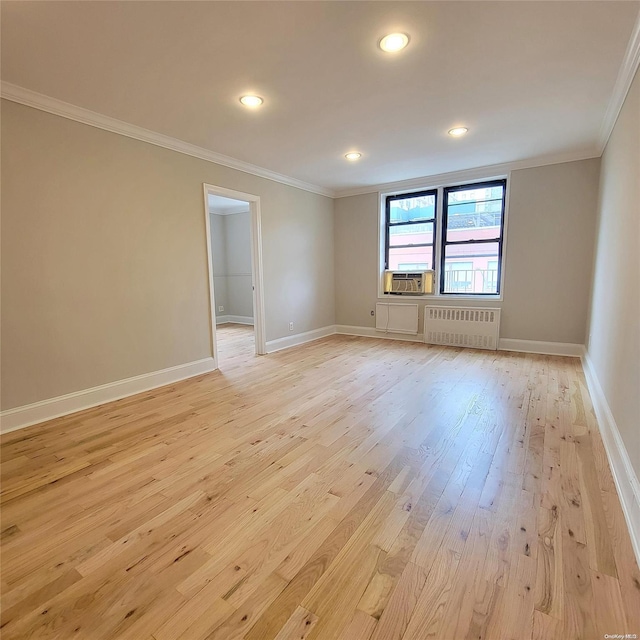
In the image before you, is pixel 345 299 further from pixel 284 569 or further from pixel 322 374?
pixel 284 569

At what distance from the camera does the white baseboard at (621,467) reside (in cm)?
149

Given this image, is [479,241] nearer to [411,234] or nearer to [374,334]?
[411,234]

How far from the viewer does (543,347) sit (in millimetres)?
4684

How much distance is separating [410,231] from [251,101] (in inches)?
144

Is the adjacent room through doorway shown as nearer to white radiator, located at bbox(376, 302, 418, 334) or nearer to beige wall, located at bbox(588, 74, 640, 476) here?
white radiator, located at bbox(376, 302, 418, 334)

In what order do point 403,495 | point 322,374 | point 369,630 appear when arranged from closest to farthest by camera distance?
point 369,630
point 403,495
point 322,374

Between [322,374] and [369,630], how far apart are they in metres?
2.86

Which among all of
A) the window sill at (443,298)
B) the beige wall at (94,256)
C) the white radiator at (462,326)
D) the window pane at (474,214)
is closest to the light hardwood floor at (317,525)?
the beige wall at (94,256)

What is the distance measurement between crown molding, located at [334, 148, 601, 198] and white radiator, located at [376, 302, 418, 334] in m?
1.96

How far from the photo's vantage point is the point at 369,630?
112cm

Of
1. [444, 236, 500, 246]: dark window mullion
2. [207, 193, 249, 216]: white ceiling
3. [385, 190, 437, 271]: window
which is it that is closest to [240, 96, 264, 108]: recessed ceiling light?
[385, 190, 437, 271]: window

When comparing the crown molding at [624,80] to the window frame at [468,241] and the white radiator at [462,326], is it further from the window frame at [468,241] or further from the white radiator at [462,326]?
the white radiator at [462,326]

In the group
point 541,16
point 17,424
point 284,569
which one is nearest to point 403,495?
point 284,569

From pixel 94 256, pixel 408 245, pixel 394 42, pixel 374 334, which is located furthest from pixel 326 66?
pixel 374 334
